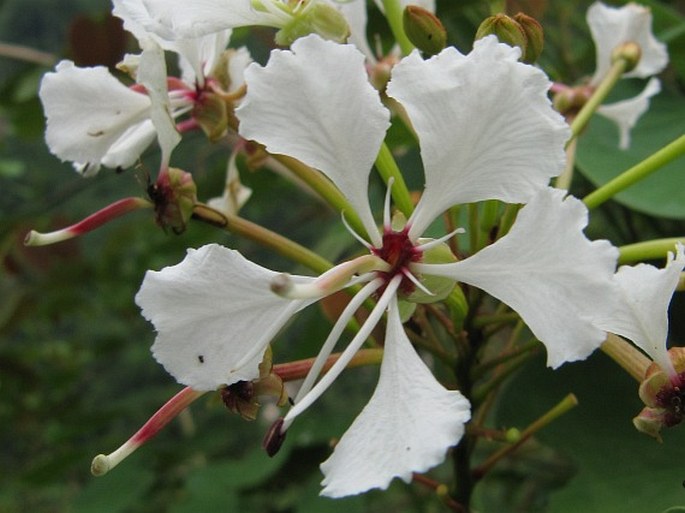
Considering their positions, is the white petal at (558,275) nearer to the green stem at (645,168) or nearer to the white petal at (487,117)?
the white petal at (487,117)

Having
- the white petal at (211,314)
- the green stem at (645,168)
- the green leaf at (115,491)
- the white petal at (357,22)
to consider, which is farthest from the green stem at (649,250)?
the green leaf at (115,491)

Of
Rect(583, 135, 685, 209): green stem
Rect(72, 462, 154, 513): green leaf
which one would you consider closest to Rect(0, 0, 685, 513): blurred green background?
Rect(72, 462, 154, 513): green leaf

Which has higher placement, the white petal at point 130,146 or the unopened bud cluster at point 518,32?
the unopened bud cluster at point 518,32

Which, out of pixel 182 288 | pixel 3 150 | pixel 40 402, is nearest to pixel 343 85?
pixel 182 288

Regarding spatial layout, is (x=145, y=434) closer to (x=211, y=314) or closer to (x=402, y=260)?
(x=211, y=314)

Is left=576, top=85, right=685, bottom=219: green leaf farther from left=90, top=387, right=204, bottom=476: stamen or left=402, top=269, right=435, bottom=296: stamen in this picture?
left=90, top=387, right=204, bottom=476: stamen

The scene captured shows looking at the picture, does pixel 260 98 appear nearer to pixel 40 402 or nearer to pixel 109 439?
pixel 109 439
